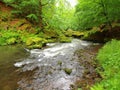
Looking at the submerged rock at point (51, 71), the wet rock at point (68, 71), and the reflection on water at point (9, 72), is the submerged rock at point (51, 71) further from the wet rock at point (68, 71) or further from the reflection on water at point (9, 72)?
the reflection on water at point (9, 72)

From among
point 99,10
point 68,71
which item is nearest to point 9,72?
point 68,71

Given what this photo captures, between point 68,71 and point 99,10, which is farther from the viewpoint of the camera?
point 99,10

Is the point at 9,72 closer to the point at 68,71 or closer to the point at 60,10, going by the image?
the point at 68,71

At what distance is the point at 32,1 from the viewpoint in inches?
776

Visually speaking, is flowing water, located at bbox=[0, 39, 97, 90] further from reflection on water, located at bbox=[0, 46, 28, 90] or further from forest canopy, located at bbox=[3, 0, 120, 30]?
forest canopy, located at bbox=[3, 0, 120, 30]

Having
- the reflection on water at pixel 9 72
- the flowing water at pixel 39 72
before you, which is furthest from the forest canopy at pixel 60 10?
the reflection on water at pixel 9 72

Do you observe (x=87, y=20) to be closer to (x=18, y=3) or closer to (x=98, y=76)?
(x=18, y=3)

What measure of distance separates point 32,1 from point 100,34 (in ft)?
26.8

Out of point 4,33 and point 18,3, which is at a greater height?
point 18,3

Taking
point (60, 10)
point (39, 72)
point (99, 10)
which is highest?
point (60, 10)

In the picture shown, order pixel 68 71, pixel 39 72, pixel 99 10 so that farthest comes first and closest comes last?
1. pixel 99 10
2. pixel 39 72
3. pixel 68 71

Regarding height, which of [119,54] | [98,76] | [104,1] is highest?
[104,1]

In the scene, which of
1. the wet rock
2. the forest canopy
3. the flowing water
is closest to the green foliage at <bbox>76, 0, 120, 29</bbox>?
the forest canopy

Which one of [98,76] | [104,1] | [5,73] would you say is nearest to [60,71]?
[98,76]
